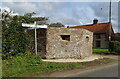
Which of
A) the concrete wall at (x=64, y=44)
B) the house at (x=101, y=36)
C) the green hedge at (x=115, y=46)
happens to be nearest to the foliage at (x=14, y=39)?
the concrete wall at (x=64, y=44)

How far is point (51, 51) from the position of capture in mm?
10266

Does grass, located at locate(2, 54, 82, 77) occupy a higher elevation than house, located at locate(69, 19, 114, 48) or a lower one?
lower

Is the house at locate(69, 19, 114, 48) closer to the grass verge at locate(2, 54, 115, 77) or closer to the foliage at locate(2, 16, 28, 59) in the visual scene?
the grass verge at locate(2, 54, 115, 77)

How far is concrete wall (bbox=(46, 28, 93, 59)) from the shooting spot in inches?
405

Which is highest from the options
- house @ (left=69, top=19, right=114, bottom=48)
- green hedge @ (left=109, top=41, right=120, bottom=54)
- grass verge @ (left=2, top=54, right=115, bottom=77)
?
house @ (left=69, top=19, right=114, bottom=48)

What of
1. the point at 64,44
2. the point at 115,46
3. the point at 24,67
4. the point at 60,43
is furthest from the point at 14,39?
the point at 115,46

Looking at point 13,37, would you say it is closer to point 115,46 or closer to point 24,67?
point 24,67

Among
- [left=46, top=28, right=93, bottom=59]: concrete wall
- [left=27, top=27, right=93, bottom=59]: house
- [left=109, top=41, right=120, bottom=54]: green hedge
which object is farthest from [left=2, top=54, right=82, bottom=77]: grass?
[left=109, top=41, right=120, bottom=54]: green hedge

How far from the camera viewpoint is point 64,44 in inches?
411

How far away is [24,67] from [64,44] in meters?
4.58

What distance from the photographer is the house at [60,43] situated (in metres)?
10.3

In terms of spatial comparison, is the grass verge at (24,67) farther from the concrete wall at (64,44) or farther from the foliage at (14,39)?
the concrete wall at (64,44)

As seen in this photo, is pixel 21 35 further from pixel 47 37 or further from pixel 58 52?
pixel 58 52

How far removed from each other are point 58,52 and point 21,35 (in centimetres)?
355
